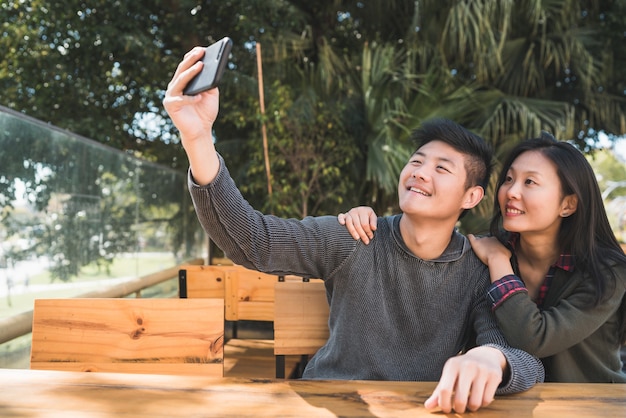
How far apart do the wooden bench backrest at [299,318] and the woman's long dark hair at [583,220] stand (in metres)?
0.67

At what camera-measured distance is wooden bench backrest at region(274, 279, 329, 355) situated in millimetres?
1604

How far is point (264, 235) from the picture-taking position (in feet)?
4.28

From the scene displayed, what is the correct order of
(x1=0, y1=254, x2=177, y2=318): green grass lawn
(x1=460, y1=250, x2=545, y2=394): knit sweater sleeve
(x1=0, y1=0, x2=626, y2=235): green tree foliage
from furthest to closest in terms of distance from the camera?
(x1=0, y1=0, x2=626, y2=235): green tree foliage, (x1=0, y1=254, x2=177, y2=318): green grass lawn, (x1=460, y1=250, x2=545, y2=394): knit sweater sleeve

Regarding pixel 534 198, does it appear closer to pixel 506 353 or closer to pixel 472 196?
pixel 472 196

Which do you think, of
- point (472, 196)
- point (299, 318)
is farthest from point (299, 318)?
point (472, 196)

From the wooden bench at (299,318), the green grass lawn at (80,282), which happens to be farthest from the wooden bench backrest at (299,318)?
the green grass lawn at (80,282)

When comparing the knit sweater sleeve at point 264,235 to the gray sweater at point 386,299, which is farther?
the gray sweater at point 386,299

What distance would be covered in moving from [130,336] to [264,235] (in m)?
0.41

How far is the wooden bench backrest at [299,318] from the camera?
1.60 metres

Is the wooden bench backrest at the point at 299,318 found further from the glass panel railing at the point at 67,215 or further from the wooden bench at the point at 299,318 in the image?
the glass panel railing at the point at 67,215

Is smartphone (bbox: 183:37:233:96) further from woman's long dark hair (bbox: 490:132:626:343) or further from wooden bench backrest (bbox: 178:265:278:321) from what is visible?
wooden bench backrest (bbox: 178:265:278:321)

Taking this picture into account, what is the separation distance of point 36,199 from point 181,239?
2668 millimetres

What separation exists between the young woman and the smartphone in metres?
0.57

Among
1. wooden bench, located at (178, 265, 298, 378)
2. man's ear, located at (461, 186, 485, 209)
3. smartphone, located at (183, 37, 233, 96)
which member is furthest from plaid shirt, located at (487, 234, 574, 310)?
wooden bench, located at (178, 265, 298, 378)
